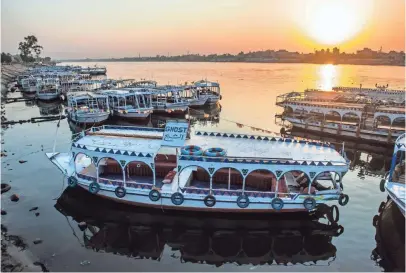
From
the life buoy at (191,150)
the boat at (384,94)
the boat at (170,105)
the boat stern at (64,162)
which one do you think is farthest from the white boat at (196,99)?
the life buoy at (191,150)

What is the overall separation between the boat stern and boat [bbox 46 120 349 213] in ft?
0.23

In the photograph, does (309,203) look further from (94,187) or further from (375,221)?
(94,187)

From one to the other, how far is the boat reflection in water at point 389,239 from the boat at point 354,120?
57.9 feet

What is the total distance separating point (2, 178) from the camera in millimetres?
27734

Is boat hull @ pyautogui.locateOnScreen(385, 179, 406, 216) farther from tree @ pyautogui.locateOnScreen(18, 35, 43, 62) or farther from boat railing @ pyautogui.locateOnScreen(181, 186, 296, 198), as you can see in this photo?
tree @ pyautogui.locateOnScreen(18, 35, 43, 62)

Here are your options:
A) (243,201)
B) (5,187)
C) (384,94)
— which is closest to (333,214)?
(243,201)

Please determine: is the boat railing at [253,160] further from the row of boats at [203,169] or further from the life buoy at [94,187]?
the life buoy at [94,187]

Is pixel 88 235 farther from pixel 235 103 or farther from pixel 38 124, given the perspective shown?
pixel 235 103

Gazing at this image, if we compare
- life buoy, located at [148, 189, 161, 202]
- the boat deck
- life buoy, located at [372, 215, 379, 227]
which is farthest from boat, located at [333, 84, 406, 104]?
life buoy, located at [148, 189, 161, 202]

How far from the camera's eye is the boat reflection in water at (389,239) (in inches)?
698

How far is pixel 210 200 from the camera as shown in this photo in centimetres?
2069

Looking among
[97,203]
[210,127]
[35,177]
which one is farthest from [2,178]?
[210,127]

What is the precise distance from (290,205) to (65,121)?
41.5m

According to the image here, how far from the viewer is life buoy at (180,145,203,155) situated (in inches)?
846
